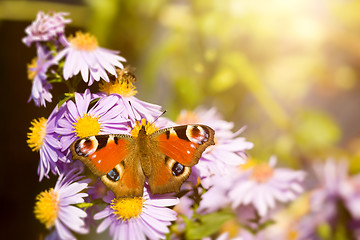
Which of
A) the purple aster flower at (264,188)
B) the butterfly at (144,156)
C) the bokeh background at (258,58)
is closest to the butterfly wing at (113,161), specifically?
the butterfly at (144,156)

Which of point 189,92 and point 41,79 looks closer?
point 41,79

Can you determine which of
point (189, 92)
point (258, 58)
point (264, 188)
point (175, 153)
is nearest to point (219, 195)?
point (264, 188)

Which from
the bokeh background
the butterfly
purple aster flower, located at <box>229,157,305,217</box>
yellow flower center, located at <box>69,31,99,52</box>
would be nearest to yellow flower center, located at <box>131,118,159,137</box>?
the butterfly

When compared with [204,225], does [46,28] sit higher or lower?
higher

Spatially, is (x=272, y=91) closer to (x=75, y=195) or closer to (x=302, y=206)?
(x=302, y=206)

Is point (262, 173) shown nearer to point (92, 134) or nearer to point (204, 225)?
point (204, 225)

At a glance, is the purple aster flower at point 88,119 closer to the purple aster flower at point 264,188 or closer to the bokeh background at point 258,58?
the purple aster flower at point 264,188

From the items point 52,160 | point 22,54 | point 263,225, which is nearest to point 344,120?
point 263,225
